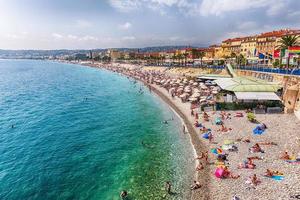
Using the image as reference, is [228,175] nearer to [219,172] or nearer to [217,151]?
[219,172]

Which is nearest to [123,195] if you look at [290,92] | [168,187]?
[168,187]

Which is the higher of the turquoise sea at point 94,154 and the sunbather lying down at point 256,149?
the sunbather lying down at point 256,149

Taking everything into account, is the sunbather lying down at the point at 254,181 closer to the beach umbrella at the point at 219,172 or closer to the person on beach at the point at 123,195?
the beach umbrella at the point at 219,172

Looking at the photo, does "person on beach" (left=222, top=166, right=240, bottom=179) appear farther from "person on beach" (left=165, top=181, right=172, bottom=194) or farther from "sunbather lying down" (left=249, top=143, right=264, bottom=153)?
"sunbather lying down" (left=249, top=143, right=264, bottom=153)

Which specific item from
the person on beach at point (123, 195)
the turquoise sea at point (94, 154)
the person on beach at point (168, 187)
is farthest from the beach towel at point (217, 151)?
the person on beach at point (123, 195)

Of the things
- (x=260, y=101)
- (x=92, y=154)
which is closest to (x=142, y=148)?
(x=92, y=154)

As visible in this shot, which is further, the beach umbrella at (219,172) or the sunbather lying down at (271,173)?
the beach umbrella at (219,172)
